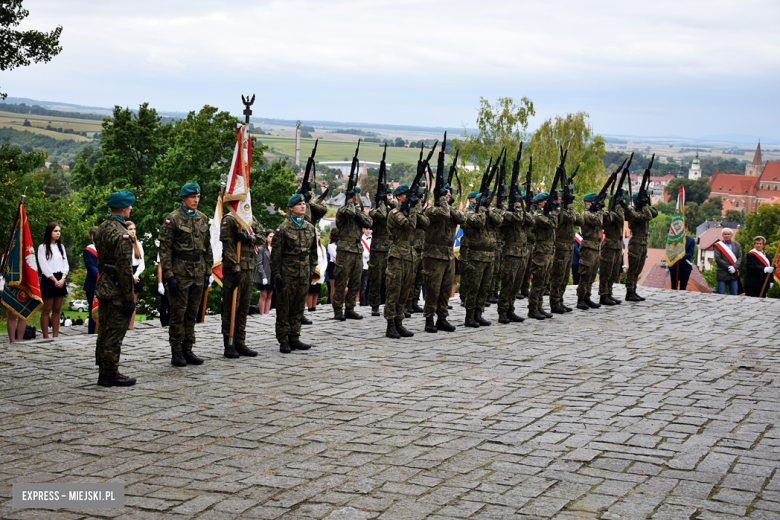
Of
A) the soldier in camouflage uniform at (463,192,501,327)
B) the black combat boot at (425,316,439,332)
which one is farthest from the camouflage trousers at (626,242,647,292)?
the black combat boot at (425,316,439,332)

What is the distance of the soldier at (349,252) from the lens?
443 inches

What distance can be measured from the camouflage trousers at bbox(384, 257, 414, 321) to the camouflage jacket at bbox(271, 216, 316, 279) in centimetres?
138

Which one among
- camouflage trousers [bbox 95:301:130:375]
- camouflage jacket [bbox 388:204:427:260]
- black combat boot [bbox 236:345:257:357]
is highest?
camouflage jacket [bbox 388:204:427:260]

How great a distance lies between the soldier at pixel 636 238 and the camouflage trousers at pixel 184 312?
8.71 m

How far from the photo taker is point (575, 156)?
43.4 meters

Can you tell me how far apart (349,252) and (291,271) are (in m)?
2.32

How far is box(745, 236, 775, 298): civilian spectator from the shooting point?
1509 centimetres

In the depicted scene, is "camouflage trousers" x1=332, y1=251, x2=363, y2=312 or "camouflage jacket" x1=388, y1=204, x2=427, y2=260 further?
"camouflage trousers" x1=332, y1=251, x2=363, y2=312

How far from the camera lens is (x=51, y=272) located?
32.3ft

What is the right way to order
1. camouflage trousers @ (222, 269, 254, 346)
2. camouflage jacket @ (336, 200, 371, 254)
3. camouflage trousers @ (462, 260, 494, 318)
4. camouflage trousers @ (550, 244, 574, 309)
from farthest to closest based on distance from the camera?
camouflage trousers @ (550, 244, 574, 309) < camouflage jacket @ (336, 200, 371, 254) < camouflage trousers @ (462, 260, 494, 318) < camouflage trousers @ (222, 269, 254, 346)

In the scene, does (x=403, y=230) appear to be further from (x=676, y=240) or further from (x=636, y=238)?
(x=676, y=240)

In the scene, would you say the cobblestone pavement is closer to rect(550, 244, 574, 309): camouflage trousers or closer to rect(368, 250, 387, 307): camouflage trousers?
rect(368, 250, 387, 307): camouflage trousers

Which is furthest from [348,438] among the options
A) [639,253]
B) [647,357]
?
[639,253]

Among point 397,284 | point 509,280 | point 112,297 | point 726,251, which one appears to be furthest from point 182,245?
point 726,251
